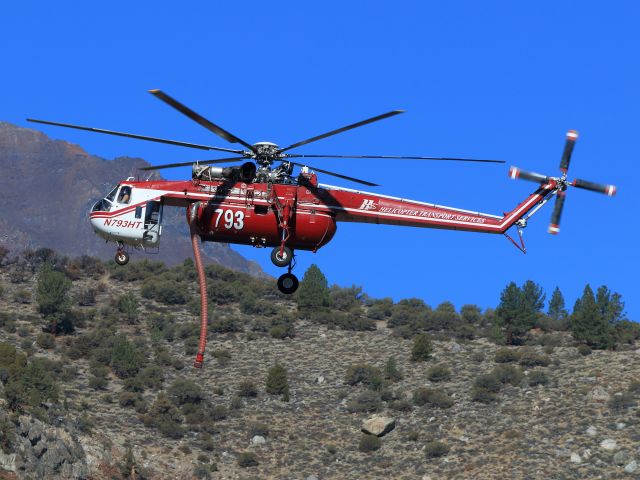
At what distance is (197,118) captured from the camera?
36812mm

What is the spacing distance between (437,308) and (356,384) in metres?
28.9

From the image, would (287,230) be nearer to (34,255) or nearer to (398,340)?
(398,340)

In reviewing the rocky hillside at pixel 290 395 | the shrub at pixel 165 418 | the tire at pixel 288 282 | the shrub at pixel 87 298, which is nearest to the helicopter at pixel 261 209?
the tire at pixel 288 282

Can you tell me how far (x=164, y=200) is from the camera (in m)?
42.7

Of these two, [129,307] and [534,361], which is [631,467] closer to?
[534,361]

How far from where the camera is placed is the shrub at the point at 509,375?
100312mm

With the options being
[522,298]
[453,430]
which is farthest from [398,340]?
[453,430]

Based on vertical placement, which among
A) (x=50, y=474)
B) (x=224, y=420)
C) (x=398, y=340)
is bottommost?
(x=50, y=474)

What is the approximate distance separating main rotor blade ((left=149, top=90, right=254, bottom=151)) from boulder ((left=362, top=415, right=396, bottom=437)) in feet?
178

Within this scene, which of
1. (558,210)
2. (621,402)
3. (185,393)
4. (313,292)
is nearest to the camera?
(558,210)

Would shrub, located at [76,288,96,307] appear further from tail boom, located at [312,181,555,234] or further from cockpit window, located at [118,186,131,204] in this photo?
tail boom, located at [312,181,555,234]

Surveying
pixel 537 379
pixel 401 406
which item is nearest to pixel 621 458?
pixel 537 379

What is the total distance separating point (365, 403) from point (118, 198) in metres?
56.6

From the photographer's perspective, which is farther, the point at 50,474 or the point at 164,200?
the point at 50,474
